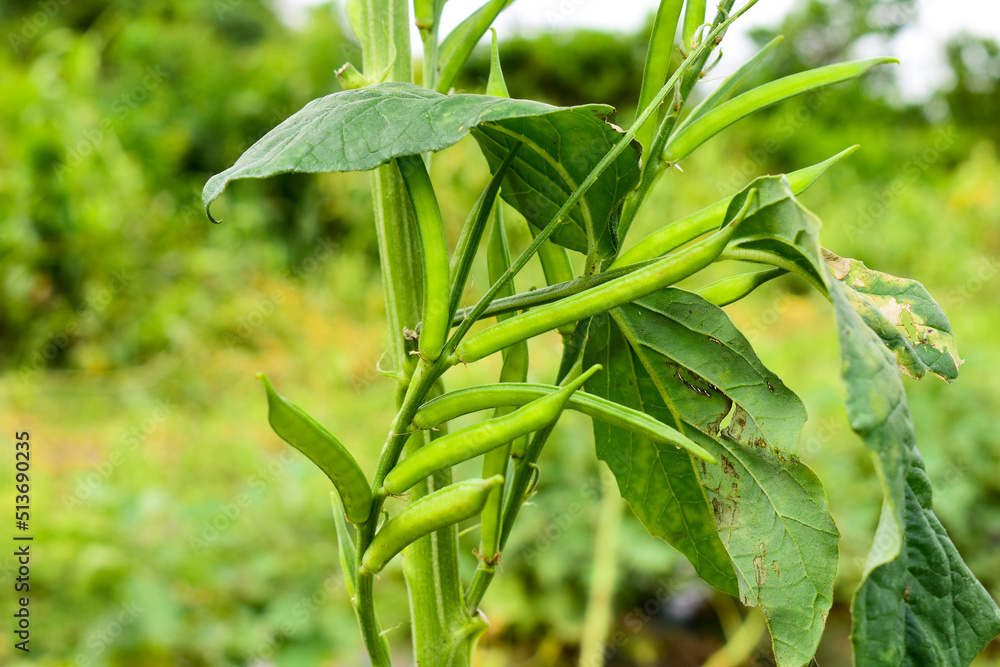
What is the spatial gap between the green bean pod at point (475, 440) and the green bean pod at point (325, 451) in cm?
1

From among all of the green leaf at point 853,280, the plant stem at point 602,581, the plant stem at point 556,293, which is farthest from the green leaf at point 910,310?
the plant stem at point 602,581

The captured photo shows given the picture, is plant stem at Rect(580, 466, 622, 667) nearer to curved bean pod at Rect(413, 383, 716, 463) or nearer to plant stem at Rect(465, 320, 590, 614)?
plant stem at Rect(465, 320, 590, 614)

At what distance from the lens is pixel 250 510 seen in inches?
73.4

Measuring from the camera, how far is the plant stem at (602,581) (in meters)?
1.55

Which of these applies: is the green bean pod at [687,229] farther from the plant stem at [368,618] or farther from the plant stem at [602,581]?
the plant stem at [602,581]

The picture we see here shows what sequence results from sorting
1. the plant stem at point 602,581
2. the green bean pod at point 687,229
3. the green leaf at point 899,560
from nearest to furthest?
1. the green leaf at point 899,560
2. the green bean pod at point 687,229
3. the plant stem at point 602,581

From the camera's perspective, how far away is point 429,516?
324mm

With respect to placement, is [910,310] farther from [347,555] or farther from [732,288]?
[347,555]

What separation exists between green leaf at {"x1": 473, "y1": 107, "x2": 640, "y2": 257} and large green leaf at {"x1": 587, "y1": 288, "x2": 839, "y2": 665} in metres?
0.05

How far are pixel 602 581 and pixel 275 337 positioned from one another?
2265mm

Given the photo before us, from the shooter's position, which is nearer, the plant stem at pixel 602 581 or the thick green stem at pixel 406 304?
the thick green stem at pixel 406 304

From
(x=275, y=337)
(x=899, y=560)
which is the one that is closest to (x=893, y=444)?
(x=899, y=560)

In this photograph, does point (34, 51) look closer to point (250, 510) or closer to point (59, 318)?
point (59, 318)

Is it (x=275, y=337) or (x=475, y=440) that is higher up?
(x=275, y=337)
